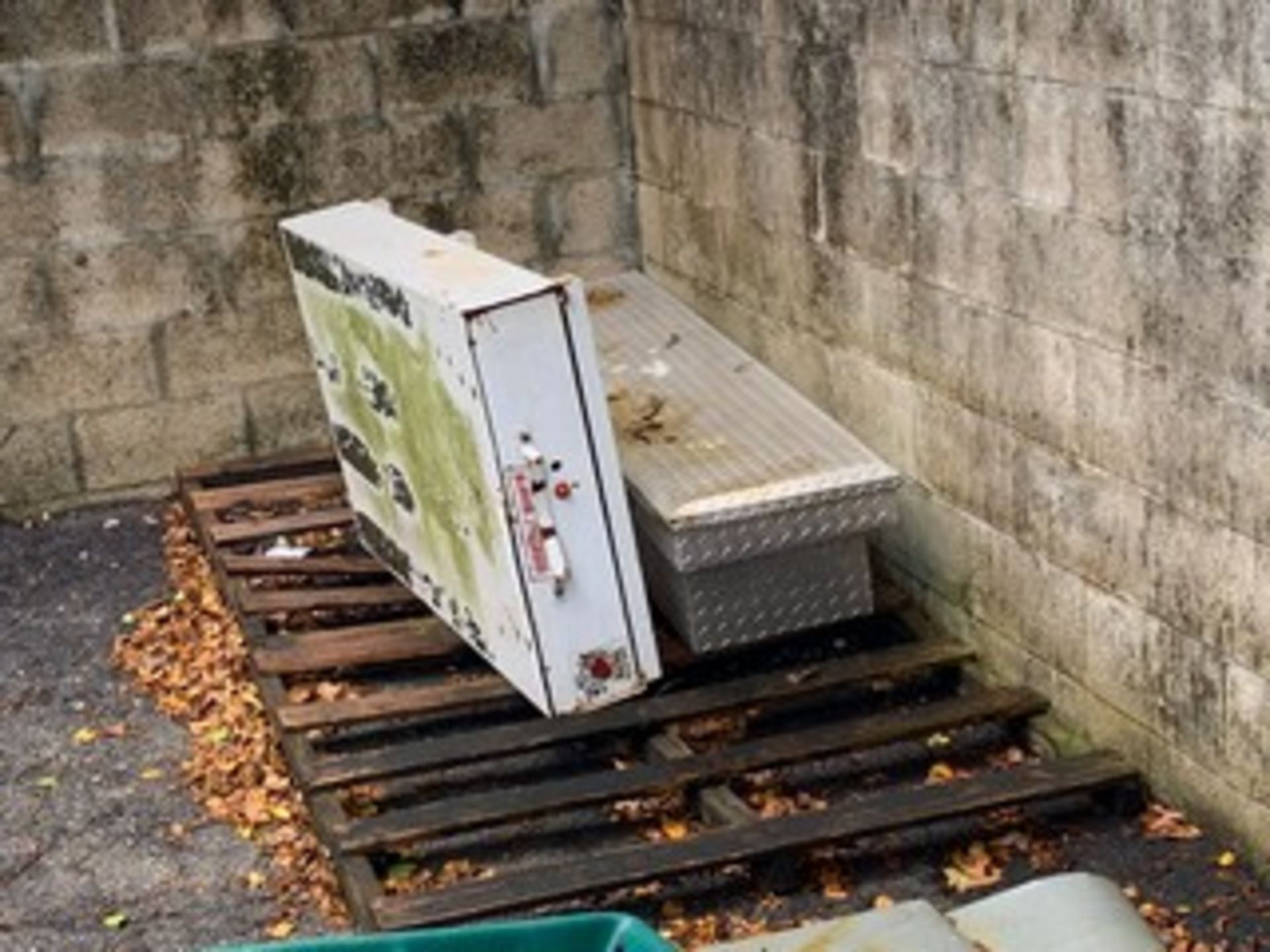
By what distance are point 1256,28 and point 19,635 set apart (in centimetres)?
446

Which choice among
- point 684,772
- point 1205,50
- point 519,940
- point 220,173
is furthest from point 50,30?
point 519,940

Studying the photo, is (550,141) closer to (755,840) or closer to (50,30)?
(50,30)

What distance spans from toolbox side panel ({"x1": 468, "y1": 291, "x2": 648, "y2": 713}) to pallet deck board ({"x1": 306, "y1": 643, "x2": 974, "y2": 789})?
88 mm

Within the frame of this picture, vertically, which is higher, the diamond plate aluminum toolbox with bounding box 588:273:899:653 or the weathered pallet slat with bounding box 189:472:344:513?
the diamond plate aluminum toolbox with bounding box 588:273:899:653

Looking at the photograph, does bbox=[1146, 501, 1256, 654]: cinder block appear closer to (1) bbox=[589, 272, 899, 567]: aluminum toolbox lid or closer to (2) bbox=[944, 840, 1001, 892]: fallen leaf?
(2) bbox=[944, 840, 1001, 892]: fallen leaf

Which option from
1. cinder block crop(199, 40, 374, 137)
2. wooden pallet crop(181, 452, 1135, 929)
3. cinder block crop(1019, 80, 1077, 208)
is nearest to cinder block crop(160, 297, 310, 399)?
cinder block crop(199, 40, 374, 137)

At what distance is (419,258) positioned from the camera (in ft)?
18.7

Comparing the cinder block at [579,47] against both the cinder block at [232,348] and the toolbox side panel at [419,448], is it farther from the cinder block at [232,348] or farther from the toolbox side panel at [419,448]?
the toolbox side panel at [419,448]

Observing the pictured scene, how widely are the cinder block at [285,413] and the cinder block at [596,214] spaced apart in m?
1.16

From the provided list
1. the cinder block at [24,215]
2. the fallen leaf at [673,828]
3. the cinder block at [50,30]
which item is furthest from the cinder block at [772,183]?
the cinder block at [24,215]

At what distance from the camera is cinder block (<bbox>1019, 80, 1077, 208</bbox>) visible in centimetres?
507

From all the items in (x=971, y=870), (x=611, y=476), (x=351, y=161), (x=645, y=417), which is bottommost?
(x=971, y=870)

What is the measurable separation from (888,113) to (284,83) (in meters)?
2.73

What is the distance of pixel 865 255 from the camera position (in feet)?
20.5
